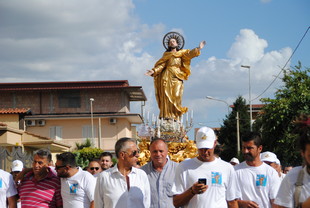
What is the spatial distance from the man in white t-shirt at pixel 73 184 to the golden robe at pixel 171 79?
11.9 m

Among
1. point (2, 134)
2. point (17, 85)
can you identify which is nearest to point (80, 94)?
point (17, 85)

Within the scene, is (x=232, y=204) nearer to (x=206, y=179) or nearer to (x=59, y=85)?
(x=206, y=179)

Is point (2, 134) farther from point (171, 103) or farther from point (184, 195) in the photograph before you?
point (184, 195)

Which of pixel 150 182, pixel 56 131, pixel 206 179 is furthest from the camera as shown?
pixel 56 131

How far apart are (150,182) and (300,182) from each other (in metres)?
3.66

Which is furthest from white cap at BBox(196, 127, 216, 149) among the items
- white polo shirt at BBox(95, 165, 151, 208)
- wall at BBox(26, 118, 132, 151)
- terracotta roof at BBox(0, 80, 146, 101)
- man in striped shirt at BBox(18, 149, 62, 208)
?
terracotta roof at BBox(0, 80, 146, 101)

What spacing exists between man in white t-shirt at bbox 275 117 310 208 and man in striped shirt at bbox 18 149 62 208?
136 inches

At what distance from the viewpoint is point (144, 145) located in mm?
17234

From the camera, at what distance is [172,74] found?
19.7 meters

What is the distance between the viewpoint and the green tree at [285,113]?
1053 inches

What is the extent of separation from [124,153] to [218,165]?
1131 mm

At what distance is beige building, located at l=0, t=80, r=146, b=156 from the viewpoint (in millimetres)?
58844

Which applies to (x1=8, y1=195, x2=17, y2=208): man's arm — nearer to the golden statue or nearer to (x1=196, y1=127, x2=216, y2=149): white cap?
(x1=196, y1=127, x2=216, y2=149): white cap

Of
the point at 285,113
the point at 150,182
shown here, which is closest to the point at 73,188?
the point at 150,182
